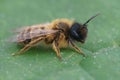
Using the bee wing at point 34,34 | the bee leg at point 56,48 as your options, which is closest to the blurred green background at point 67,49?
the bee leg at point 56,48

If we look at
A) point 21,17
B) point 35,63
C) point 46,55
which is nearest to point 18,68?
point 35,63

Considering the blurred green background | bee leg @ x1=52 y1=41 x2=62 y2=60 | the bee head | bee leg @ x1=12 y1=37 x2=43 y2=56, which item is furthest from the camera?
the bee head

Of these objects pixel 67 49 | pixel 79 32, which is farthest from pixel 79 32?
pixel 67 49

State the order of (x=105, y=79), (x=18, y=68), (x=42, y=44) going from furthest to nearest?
(x=42, y=44) → (x=18, y=68) → (x=105, y=79)

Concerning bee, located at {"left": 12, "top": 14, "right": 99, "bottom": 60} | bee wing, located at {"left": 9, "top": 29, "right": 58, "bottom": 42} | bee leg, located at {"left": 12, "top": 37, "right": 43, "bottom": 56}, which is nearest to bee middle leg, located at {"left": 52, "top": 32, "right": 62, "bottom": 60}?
bee, located at {"left": 12, "top": 14, "right": 99, "bottom": 60}

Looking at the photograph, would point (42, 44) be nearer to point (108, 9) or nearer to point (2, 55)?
point (2, 55)

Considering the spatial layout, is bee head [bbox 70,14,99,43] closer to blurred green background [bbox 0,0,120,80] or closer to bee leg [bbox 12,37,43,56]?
blurred green background [bbox 0,0,120,80]
